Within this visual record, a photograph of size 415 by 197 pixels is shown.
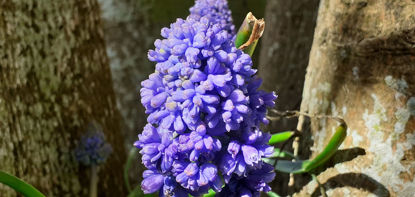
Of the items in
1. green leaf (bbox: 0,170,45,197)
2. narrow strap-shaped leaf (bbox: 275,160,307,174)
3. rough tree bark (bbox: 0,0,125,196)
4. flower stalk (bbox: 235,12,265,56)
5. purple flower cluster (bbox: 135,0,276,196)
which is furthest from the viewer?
rough tree bark (bbox: 0,0,125,196)

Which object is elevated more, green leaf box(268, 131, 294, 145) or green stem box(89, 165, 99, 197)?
green leaf box(268, 131, 294, 145)

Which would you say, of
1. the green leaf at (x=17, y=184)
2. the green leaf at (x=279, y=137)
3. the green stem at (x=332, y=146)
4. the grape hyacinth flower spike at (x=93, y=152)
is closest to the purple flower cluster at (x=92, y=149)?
the grape hyacinth flower spike at (x=93, y=152)

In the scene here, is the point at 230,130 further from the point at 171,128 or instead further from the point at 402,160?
the point at 402,160

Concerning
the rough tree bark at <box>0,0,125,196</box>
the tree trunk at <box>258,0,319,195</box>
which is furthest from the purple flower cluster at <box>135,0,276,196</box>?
the tree trunk at <box>258,0,319,195</box>

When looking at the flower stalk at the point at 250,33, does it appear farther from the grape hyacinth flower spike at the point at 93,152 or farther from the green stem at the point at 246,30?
the grape hyacinth flower spike at the point at 93,152

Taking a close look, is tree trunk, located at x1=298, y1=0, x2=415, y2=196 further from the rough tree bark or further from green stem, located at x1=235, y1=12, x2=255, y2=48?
the rough tree bark

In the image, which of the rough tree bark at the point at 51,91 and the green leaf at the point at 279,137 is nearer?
the green leaf at the point at 279,137
